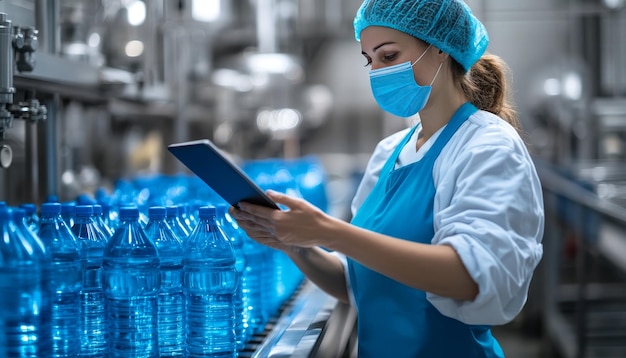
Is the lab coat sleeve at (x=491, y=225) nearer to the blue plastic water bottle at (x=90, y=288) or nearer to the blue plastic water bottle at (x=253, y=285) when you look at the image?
the blue plastic water bottle at (x=253, y=285)

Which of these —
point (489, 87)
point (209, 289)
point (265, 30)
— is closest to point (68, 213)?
point (209, 289)

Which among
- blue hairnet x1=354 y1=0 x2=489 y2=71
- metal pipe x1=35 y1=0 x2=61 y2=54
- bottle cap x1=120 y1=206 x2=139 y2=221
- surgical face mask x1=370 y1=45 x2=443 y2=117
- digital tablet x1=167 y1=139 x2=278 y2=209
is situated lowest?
bottle cap x1=120 y1=206 x2=139 y2=221

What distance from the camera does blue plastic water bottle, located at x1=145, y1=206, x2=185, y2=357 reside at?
1.61 metres

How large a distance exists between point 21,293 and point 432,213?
0.86 m

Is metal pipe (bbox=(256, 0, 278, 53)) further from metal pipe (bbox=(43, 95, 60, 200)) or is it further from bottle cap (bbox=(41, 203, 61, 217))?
bottle cap (bbox=(41, 203, 61, 217))

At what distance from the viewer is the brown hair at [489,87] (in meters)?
1.80

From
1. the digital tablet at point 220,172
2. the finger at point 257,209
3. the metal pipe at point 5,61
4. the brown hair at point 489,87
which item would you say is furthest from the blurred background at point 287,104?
the finger at point 257,209

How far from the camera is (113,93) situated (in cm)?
279

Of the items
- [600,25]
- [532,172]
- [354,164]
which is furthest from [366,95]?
[532,172]

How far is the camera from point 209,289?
1.69 m

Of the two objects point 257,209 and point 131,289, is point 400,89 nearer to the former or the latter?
point 257,209

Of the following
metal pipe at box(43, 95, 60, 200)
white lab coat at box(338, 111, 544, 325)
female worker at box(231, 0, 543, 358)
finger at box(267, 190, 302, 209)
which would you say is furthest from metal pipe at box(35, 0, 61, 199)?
white lab coat at box(338, 111, 544, 325)

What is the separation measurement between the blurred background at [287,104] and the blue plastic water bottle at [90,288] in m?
0.38

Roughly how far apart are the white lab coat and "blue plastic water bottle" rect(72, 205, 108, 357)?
0.69 m
